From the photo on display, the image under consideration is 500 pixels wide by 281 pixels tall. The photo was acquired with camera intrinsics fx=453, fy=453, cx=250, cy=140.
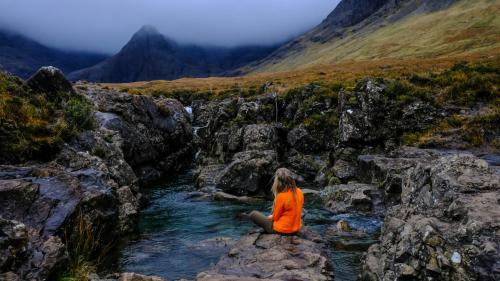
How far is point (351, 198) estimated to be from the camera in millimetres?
27172

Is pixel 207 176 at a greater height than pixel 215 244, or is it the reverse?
pixel 215 244

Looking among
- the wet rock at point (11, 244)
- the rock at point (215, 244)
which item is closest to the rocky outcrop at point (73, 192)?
the wet rock at point (11, 244)

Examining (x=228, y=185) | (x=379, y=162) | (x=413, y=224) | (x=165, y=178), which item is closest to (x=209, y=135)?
(x=165, y=178)

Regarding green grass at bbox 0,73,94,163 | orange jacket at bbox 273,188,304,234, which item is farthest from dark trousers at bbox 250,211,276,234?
green grass at bbox 0,73,94,163

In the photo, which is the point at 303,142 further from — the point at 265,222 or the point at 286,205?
the point at 286,205

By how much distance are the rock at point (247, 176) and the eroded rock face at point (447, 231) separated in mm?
16901

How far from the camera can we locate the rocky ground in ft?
40.6

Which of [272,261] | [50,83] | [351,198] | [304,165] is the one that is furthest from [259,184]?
[272,261]

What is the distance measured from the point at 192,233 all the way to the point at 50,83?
52.5 ft

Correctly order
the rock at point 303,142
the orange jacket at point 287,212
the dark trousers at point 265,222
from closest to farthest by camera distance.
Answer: the orange jacket at point 287,212 < the dark trousers at point 265,222 < the rock at point 303,142

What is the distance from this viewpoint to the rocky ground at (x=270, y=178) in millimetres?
12367

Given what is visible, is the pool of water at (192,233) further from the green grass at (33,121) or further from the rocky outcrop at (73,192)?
the green grass at (33,121)

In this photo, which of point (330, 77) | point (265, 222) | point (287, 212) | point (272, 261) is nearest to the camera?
point (272, 261)

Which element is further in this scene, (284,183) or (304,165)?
(304,165)
